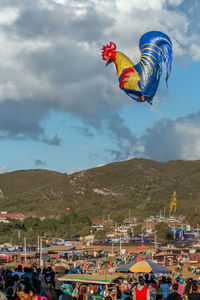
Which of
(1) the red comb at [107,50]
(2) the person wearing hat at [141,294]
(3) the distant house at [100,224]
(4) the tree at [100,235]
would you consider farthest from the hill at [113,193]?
(2) the person wearing hat at [141,294]

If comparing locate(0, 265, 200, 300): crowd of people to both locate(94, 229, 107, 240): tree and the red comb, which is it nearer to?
the red comb

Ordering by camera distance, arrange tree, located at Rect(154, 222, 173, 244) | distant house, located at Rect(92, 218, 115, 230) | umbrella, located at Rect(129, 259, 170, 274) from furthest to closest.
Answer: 1. distant house, located at Rect(92, 218, 115, 230)
2. tree, located at Rect(154, 222, 173, 244)
3. umbrella, located at Rect(129, 259, 170, 274)

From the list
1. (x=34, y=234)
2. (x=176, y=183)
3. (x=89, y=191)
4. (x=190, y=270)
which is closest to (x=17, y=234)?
(x=34, y=234)

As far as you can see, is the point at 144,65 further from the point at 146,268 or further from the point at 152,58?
the point at 146,268

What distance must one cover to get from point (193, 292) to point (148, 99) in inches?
406

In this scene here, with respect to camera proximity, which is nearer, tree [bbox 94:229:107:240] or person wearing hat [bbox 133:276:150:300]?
person wearing hat [bbox 133:276:150:300]

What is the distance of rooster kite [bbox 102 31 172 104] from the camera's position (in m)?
18.5

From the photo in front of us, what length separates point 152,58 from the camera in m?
19.1

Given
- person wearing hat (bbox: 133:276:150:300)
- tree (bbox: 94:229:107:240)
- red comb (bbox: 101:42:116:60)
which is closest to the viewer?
person wearing hat (bbox: 133:276:150:300)

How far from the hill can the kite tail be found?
10314 centimetres

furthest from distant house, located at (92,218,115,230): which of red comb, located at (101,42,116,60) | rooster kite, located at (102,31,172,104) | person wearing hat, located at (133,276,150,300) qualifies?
person wearing hat, located at (133,276,150,300)

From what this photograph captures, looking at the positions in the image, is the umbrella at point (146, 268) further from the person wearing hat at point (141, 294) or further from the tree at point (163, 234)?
the tree at point (163, 234)

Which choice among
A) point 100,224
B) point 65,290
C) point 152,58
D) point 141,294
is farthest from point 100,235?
point 65,290

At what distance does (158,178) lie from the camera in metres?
187
